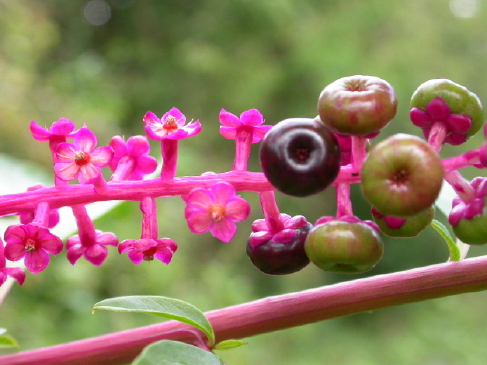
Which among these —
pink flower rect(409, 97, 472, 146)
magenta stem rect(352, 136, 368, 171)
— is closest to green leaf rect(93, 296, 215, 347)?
magenta stem rect(352, 136, 368, 171)

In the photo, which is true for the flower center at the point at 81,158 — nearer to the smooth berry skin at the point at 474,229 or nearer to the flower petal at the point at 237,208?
the flower petal at the point at 237,208

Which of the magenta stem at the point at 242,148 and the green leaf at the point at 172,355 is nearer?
the green leaf at the point at 172,355

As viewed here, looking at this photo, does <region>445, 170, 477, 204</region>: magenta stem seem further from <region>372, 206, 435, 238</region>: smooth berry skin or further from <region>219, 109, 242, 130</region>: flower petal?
<region>219, 109, 242, 130</region>: flower petal

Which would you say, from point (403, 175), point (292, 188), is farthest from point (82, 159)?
point (403, 175)

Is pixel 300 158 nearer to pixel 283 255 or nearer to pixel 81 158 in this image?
pixel 283 255

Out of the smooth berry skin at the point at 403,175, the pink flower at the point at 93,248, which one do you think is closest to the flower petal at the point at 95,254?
the pink flower at the point at 93,248

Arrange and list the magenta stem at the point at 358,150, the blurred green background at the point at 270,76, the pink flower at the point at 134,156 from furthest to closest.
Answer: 1. the blurred green background at the point at 270,76
2. the pink flower at the point at 134,156
3. the magenta stem at the point at 358,150
